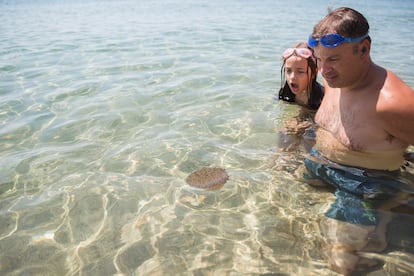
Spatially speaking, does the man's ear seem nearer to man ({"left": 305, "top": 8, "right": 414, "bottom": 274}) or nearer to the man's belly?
man ({"left": 305, "top": 8, "right": 414, "bottom": 274})

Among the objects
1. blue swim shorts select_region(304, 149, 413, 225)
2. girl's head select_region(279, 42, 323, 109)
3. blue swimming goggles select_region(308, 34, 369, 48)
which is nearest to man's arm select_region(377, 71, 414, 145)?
blue swimming goggles select_region(308, 34, 369, 48)

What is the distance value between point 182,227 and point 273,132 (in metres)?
2.41

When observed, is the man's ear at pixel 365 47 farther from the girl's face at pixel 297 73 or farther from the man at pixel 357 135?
the girl's face at pixel 297 73

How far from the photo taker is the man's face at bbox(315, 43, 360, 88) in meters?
2.62

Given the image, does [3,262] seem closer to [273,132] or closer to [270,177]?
[270,177]

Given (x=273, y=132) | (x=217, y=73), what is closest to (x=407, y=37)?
(x=217, y=73)

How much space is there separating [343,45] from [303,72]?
70.7 inches

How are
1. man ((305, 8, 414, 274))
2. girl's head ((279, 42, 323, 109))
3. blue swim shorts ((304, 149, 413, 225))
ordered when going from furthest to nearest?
girl's head ((279, 42, 323, 109)), blue swim shorts ((304, 149, 413, 225)), man ((305, 8, 414, 274))

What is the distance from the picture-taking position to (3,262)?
269 centimetres

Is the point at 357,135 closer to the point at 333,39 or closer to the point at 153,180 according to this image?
the point at 333,39

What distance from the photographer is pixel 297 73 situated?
4379mm


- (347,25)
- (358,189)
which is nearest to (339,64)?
(347,25)

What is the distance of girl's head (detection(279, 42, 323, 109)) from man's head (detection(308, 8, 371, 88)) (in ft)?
4.92

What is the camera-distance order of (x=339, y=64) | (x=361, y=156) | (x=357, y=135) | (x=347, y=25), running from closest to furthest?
(x=347, y=25), (x=339, y=64), (x=357, y=135), (x=361, y=156)
